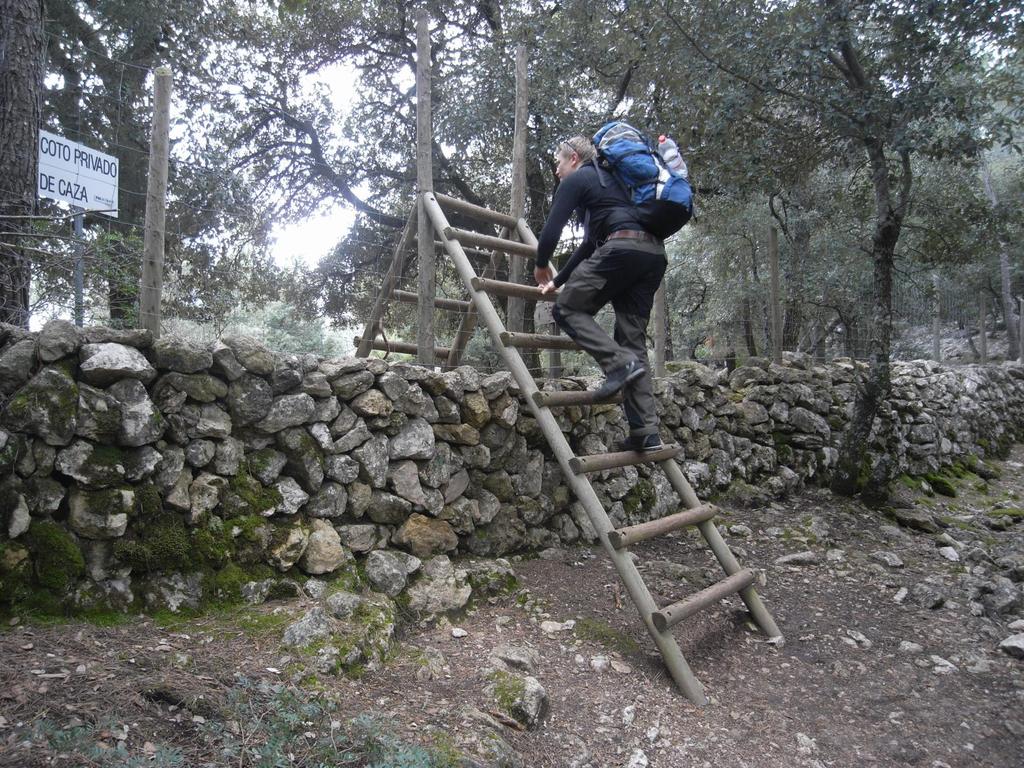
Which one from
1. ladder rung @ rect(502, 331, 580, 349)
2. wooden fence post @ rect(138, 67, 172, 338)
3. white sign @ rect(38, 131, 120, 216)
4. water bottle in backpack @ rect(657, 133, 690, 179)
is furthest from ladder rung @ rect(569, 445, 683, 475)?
white sign @ rect(38, 131, 120, 216)

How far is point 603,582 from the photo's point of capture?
3660mm

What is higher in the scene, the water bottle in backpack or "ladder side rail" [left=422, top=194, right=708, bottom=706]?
the water bottle in backpack

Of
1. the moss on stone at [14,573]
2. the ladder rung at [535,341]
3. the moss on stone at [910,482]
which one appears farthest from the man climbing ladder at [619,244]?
the moss on stone at [910,482]

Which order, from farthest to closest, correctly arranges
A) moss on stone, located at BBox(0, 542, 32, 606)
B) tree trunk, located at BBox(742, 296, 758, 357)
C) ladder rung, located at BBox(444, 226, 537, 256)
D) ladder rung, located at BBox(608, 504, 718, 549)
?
tree trunk, located at BBox(742, 296, 758, 357), ladder rung, located at BBox(444, 226, 537, 256), ladder rung, located at BBox(608, 504, 718, 549), moss on stone, located at BBox(0, 542, 32, 606)

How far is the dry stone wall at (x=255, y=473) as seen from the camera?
7.91ft

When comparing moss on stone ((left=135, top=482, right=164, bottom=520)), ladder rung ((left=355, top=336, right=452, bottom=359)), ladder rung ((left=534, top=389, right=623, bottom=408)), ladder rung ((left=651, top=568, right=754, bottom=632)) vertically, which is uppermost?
ladder rung ((left=355, top=336, right=452, bottom=359))

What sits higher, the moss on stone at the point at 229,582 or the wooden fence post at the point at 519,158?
the wooden fence post at the point at 519,158

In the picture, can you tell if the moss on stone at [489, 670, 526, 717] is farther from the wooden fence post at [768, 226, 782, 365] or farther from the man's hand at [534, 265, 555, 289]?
the wooden fence post at [768, 226, 782, 365]

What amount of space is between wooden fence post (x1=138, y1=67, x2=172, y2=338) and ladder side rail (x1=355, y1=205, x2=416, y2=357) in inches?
63.2

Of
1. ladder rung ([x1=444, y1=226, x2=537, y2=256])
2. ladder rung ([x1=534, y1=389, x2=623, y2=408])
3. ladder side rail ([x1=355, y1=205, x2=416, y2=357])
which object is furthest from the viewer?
ladder side rail ([x1=355, y1=205, x2=416, y2=357])

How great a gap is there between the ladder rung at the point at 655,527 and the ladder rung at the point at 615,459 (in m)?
0.33

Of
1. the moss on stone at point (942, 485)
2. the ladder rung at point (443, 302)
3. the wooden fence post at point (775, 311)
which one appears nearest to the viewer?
the ladder rung at point (443, 302)

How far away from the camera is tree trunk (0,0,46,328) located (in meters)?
3.31

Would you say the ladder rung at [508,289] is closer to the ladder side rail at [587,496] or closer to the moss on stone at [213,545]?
the ladder side rail at [587,496]
